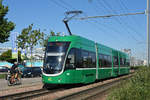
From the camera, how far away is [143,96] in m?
7.00

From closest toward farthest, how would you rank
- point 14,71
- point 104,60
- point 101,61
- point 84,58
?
point 84,58
point 14,71
point 101,61
point 104,60

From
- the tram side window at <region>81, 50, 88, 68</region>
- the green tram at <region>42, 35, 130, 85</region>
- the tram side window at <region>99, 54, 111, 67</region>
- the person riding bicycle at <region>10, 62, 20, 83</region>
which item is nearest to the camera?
the green tram at <region>42, 35, 130, 85</region>

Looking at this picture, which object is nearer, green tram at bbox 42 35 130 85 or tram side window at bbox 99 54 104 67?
green tram at bbox 42 35 130 85

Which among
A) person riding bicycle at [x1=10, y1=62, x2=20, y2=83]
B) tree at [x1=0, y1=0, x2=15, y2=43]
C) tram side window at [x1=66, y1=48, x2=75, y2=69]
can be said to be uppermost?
tree at [x1=0, y1=0, x2=15, y2=43]

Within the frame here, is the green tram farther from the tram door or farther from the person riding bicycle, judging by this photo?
the tram door

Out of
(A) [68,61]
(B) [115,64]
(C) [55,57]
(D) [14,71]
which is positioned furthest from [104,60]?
(D) [14,71]

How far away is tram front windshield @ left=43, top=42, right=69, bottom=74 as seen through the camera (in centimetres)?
1407

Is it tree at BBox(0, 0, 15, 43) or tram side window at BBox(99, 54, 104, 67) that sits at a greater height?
tree at BBox(0, 0, 15, 43)

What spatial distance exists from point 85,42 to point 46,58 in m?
Answer: 3.76

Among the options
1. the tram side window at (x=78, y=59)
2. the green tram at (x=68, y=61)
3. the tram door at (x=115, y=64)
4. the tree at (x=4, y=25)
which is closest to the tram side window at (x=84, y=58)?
the green tram at (x=68, y=61)

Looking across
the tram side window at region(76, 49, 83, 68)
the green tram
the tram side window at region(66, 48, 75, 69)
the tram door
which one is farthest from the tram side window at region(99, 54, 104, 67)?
the tram side window at region(66, 48, 75, 69)

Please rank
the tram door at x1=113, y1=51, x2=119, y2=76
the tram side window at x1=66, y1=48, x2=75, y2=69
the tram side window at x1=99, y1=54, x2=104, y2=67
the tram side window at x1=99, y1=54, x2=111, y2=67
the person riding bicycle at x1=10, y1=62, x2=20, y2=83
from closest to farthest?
1. the tram side window at x1=66, y1=48, x2=75, y2=69
2. the person riding bicycle at x1=10, y1=62, x2=20, y2=83
3. the tram side window at x1=99, y1=54, x2=104, y2=67
4. the tram side window at x1=99, y1=54, x2=111, y2=67
5. the tram door at x1=113, y1=51, x2=119, y2=76

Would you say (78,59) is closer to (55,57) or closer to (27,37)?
(55,57)

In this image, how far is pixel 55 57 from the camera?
14.3 m
